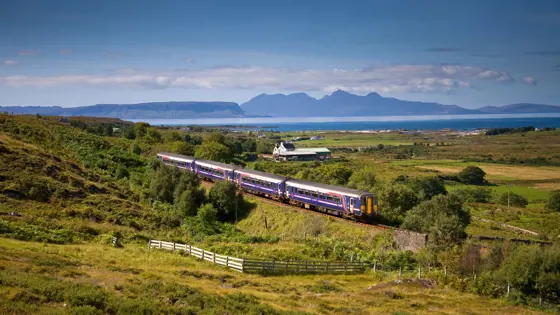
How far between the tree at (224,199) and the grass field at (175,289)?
1759cm

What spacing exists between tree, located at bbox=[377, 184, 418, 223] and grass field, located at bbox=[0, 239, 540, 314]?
52.8 feet

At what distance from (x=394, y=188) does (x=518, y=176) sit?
68.4 m

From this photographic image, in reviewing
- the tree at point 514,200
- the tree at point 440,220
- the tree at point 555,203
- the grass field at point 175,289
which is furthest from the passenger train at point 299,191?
the tree at point 514,200

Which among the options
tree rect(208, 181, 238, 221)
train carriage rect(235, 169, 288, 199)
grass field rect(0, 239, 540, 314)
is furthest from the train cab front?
tree rect(208, 181, 238, 221)

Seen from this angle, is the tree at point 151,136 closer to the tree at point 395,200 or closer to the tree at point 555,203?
the tree at point 395,200

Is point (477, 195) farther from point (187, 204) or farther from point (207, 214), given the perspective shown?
point (187, 204)

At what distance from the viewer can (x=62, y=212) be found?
31.8 meters

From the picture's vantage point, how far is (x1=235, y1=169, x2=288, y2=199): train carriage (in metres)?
43.7

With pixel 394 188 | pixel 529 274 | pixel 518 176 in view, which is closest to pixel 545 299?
pixel 529 274

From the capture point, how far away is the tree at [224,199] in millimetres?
45031

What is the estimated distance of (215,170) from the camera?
53.7 m

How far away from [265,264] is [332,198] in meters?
14.5

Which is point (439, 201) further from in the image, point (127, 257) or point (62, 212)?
point (62, 212)

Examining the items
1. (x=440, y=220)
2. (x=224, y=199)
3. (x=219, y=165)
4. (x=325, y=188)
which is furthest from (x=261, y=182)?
(x=440, y=220)
